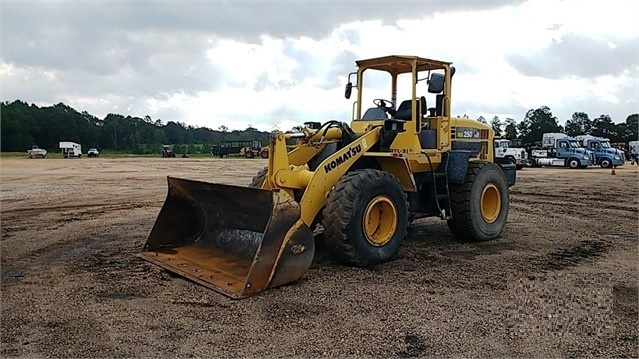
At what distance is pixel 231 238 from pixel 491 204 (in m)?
3.99

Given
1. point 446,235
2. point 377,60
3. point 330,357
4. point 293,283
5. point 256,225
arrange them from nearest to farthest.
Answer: point 330,357 < point 293,283 < point 256,225 < point 377,60 < point 446,235

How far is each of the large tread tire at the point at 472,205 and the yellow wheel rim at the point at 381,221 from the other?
1645 mm

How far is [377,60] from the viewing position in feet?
25.9

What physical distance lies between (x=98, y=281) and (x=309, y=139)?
2.97 m

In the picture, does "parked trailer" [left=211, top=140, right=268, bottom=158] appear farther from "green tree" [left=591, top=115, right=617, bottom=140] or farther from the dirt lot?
the dirt lot

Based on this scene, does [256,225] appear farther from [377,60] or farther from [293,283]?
[377,60]

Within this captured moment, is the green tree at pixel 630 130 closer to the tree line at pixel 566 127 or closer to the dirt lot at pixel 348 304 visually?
the tree line at pixel 566 127

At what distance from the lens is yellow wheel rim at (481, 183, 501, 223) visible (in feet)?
A: 27.3

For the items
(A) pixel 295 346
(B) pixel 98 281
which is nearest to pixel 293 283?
(A) pixel 295 346

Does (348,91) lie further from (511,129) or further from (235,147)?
(511,129)

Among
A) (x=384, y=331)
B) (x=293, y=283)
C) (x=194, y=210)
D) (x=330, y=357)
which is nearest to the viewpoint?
(x=330, y=357)

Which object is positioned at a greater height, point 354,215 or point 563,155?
point 563,155

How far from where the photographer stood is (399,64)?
7.96m

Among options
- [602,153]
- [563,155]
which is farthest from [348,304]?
[602,153]
